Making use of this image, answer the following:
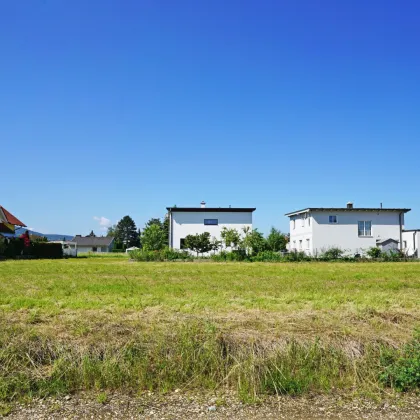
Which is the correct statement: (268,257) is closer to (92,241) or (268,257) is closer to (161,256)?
(161,256)

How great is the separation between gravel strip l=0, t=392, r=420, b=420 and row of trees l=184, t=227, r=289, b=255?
99.8 feet

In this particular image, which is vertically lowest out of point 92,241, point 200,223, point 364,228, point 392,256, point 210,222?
point 392,256

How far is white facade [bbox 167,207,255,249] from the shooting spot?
1642 inches

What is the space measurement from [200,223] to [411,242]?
2040cm

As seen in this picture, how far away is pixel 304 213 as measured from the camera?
41.7m

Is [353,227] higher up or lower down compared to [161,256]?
higher up

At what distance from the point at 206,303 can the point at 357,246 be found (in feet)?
111

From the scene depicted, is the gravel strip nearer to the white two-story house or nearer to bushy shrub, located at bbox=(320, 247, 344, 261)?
bushy shrub, located at bbox=(320, 247, 344, 261)

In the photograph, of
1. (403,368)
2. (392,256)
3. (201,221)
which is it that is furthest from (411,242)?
(403,368)

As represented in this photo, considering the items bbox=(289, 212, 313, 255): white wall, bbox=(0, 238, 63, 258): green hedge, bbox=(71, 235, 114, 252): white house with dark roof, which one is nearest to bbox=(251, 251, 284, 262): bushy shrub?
bbox=(289, 212, 313, 255): white wall

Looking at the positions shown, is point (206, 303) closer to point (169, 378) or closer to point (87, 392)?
point (169, 378)

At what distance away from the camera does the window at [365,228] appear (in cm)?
3972

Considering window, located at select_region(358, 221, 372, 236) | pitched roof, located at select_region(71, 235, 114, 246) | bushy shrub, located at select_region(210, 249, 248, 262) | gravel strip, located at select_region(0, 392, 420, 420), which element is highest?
window, located at select_region(358, 221, 372, 236)

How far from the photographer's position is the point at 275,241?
37.7 metres
